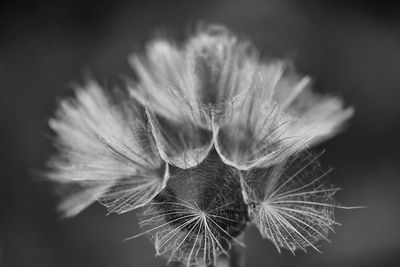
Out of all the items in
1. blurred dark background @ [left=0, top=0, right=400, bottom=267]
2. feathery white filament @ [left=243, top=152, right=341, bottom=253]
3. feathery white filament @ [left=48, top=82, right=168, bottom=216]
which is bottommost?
feathery white filament @ [left=243, top=152, right=341, bottom=253]

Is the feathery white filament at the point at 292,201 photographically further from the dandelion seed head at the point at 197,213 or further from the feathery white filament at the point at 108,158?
the feathery white filament at the point at 108,158

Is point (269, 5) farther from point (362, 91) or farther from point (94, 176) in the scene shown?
point (94, 176)

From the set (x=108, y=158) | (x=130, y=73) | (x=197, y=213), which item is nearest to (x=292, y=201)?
(x=197, y=213)

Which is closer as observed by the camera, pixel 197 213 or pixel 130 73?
pixel 197 213

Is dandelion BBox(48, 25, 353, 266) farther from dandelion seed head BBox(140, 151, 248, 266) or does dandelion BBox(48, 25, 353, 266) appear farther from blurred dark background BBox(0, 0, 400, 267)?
blurred dark background BBox(0, 0, 400, 267)

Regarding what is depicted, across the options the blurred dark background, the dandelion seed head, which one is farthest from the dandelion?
the blurred dark background

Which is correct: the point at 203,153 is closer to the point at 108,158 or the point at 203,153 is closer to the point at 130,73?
the point at 108,158

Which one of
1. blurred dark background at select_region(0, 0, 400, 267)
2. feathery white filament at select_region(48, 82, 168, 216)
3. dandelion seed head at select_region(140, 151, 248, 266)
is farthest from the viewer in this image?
blurred dark background at select_region(0, 0, 400, 267)

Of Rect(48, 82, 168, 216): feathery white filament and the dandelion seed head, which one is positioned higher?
Rect(48, 82, 168, 216): feathery white filament
